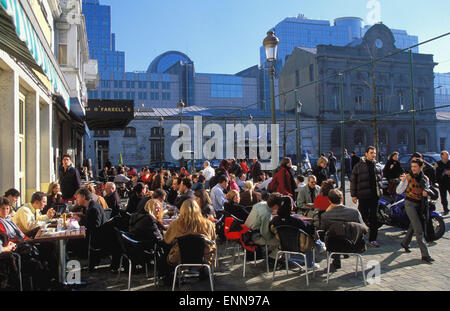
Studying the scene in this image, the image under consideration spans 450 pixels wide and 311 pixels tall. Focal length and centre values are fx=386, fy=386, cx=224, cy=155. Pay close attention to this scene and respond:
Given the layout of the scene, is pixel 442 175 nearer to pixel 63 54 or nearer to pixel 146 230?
pixel 146 230

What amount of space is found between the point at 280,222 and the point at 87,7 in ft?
504

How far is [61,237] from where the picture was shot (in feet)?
17.8

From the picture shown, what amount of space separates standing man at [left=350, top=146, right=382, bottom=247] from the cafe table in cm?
538

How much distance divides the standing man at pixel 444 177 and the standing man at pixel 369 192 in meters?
4.59

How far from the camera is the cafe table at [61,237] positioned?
5.39 metres

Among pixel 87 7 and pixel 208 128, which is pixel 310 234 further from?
pixel 87 7

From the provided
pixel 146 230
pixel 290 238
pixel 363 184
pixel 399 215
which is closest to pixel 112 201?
pixel 146 230

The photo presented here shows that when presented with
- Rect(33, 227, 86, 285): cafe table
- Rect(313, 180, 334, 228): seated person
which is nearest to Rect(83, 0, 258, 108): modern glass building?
Rect(313, 180, 334, 228): seated person

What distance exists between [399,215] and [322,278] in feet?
12.3

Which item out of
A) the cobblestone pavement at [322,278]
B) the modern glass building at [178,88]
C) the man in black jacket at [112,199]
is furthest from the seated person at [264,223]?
the modern glass building at [178,88]

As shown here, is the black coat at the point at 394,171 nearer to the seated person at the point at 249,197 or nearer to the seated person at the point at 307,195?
the seated person at the point at 307,195

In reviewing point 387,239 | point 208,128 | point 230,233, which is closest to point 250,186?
point 230,233

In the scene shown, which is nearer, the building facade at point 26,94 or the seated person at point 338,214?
the building facade at point 26,94

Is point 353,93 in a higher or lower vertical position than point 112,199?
higher
